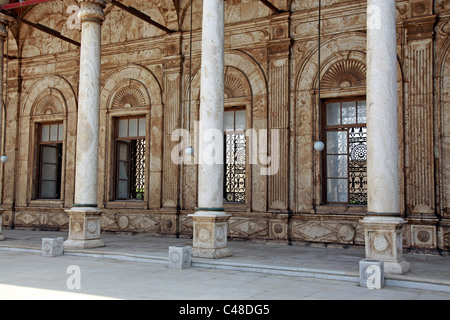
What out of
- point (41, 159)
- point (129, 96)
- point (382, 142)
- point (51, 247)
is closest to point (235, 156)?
point (129, 96)

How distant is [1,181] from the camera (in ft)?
54.1

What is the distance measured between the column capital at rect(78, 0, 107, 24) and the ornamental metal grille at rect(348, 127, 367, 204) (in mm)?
6464

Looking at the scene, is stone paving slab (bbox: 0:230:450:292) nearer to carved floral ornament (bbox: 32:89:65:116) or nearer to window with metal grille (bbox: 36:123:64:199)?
window with metal grille (bbox: 36:123:64:199)

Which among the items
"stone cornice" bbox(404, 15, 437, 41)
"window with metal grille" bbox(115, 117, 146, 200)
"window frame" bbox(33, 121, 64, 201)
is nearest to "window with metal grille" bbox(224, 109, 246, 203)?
"window with metal grille" bbox(115, 117, 146, 200)

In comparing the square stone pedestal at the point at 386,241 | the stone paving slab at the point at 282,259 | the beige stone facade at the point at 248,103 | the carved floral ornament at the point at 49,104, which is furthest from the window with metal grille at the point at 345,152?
the carved floral ornament at the point at 49,104

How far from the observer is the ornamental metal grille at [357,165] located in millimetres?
11652

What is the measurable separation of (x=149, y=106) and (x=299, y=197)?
518cm

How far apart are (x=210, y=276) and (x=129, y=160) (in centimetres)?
796

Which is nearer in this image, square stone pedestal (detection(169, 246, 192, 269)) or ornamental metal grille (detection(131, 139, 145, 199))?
square stone pedestal (detection(169, 246, 192, 269))

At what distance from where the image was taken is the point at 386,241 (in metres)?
Result: 7.74

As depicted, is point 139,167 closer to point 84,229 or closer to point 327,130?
point 84,229

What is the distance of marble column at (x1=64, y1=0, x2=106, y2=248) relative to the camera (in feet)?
35.9
